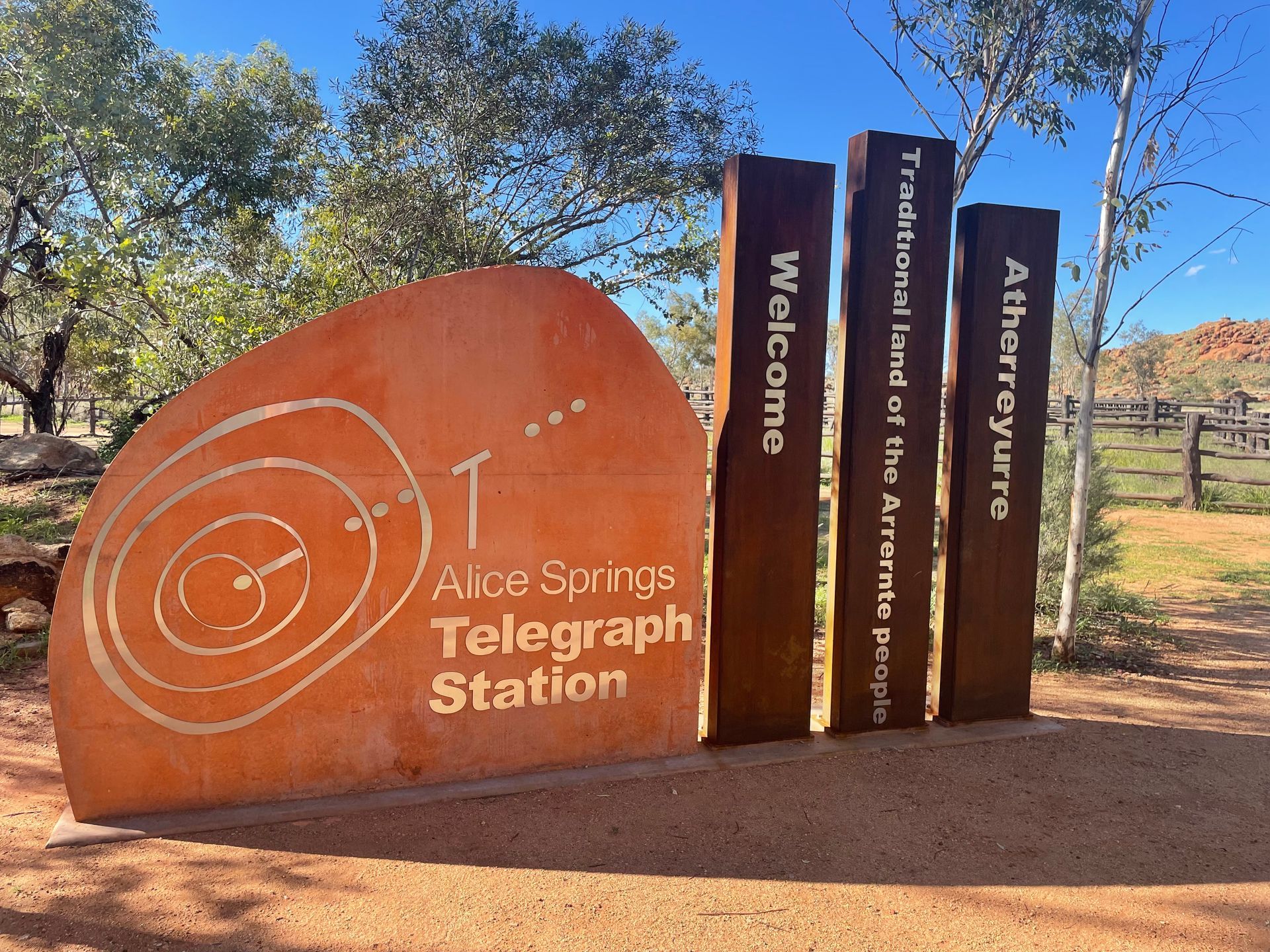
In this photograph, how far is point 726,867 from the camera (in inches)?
135

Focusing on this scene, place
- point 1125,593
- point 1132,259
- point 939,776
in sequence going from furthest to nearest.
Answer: point 1125,593 < point 1132,259 < point 939,776

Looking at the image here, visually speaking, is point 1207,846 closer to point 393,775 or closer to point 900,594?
point 900,594

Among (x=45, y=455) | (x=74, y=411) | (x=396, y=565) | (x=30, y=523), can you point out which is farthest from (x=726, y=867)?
(x=74, y=411)

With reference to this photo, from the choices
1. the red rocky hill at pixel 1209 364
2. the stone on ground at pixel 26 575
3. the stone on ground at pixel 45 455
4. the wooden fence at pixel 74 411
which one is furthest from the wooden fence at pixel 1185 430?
the red rocky hill at pixel 1209 364

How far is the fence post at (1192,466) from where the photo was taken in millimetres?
15250

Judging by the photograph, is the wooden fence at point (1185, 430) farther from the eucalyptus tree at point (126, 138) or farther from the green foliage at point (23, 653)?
the eucalyptus tree at point (126, 138)

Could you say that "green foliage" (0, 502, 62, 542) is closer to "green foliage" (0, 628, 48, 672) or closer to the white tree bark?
"green foliage" (0, 628, 48, 672)

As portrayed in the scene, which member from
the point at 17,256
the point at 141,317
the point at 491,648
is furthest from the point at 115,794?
the point at 17,256

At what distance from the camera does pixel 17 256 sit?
12.9 m

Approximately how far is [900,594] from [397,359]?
121 inches

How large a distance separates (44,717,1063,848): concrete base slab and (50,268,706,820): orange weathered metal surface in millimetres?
73

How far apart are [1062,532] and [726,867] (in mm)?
6686

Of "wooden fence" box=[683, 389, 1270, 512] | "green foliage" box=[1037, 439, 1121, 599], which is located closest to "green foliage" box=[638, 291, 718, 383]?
"wooden fence" box=[683, 389, 1270, 512]

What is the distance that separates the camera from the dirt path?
2.98 m
